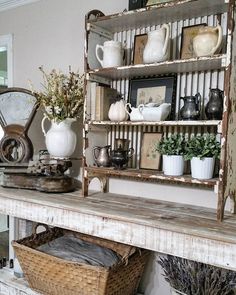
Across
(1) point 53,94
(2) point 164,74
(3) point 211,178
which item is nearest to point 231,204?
(3) point 211,178

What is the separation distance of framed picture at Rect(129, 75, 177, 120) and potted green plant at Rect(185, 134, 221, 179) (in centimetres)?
32

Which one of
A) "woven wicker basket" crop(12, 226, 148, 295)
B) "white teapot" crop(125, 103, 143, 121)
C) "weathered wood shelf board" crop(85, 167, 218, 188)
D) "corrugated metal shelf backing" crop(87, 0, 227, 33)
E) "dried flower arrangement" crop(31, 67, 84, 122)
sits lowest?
"woven wicker basket" crop(12, 226, 148, 295)

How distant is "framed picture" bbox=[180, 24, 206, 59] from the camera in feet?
5.49

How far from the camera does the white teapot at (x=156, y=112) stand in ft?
5.38

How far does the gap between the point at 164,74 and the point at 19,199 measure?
3.78 ft

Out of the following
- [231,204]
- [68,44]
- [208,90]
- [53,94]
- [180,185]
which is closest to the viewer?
[231,204]

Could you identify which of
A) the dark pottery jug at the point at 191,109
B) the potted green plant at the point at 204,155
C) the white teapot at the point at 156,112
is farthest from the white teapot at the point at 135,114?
the potted green plant at the point at 204,155

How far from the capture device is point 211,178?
1491mm

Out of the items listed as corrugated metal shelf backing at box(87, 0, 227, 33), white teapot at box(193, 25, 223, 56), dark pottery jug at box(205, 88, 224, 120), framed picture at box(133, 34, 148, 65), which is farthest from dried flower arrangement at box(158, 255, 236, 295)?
corrugated metal shelf backing at box(87, 0, 227, 33)

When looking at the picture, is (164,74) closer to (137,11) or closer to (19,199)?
(137,11)

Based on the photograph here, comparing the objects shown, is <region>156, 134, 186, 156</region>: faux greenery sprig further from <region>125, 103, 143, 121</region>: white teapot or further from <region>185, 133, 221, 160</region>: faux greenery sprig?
<region>125, 103, 143, 121</region>: white teapot

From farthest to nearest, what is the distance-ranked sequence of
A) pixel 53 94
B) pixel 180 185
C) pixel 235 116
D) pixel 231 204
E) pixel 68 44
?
pixel 68 44 < pixel 53 94 < pixel 180 185 < pixel 231 204 < pixel 235 116

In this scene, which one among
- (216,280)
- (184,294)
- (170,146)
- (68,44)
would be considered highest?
(68,44)

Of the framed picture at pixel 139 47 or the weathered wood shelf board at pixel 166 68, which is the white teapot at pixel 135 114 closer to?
the weathered wood shelf board at pixel 166 68
